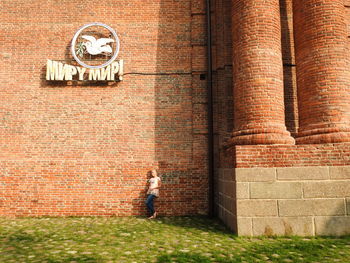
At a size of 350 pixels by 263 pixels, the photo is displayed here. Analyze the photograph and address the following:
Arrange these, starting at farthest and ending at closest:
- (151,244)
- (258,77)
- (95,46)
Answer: (95,46)
(258,77)
(151,244)

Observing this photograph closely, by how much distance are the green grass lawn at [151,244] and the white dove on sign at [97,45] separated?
5104mm

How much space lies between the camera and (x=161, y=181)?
774 cm

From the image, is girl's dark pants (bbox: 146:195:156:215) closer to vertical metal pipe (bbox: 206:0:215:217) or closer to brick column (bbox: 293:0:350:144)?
vertical metal pipe (bbox: 206:0:215:217)

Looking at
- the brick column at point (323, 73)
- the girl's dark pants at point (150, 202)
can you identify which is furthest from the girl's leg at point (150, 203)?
the brick column at point (323, 73)

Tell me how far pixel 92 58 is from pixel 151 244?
6003mm

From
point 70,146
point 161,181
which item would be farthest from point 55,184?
point 161,181

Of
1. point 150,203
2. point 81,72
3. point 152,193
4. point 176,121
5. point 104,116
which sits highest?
point 81,72

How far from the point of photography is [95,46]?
830 cm

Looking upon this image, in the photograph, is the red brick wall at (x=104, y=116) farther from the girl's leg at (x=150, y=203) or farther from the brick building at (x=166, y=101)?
the girl's leg at (x=150, y=203)

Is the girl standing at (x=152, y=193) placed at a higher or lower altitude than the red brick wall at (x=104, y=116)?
lower

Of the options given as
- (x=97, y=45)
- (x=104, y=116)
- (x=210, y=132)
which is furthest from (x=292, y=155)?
(x=97, y=45)

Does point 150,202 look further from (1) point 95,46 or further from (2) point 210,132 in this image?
(1) point 95,46

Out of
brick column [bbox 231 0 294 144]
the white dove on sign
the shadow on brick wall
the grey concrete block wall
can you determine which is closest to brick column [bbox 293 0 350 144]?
brick column [bbox 231 0 294 144]

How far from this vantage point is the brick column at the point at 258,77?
19.4 ft
